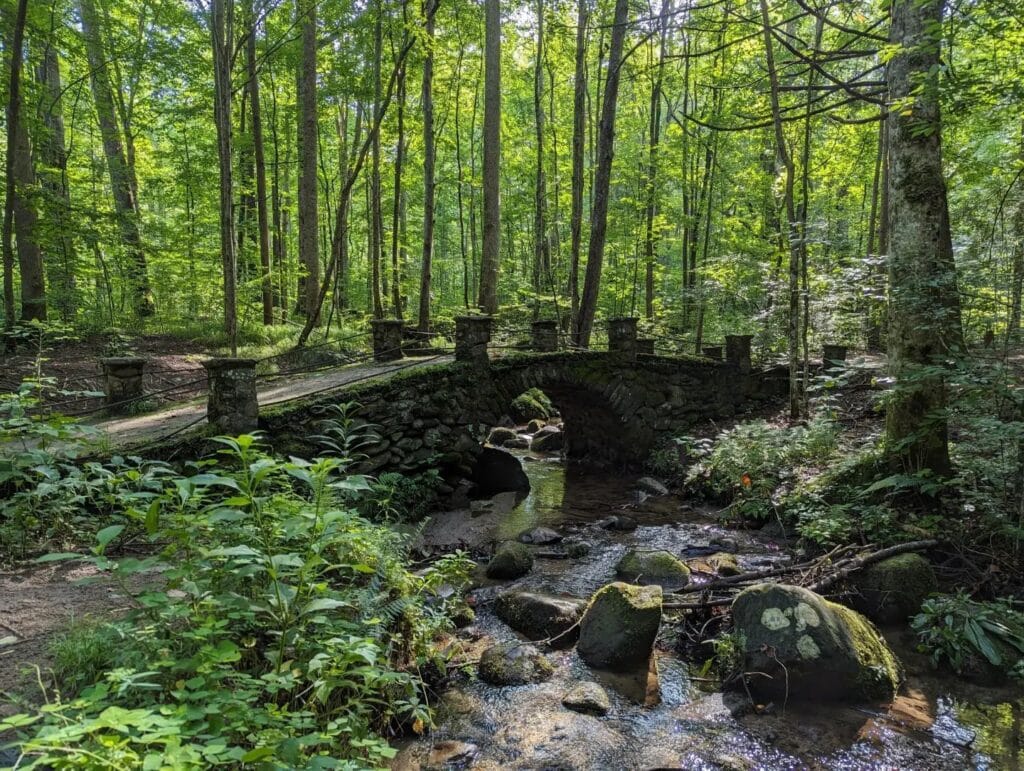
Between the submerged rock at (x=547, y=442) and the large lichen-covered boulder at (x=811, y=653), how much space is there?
8618 millimetres

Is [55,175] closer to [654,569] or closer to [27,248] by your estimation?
[27,248]

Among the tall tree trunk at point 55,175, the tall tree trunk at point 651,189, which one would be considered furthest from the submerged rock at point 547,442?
the tall tree trunk at point 55,175

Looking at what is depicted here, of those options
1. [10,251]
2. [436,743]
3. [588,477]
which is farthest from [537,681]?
[10,251]

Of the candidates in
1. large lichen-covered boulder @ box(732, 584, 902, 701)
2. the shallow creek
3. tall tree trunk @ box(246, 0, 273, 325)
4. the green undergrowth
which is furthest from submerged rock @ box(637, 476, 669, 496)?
tall tree trunk @ box(246, 0, 273, 325)

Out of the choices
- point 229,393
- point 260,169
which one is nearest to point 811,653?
point 229,393

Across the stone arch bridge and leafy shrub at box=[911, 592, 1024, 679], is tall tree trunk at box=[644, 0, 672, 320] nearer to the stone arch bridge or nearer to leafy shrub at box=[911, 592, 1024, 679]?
the stone arch bridge

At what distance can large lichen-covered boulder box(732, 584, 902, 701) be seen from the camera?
386 cm

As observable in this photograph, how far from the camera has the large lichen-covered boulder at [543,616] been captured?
16.0 ft

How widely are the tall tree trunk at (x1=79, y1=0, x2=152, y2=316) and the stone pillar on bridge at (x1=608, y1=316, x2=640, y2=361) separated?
32.8 feet

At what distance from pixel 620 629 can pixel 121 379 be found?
6.72 m

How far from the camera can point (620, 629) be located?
4.50 metres

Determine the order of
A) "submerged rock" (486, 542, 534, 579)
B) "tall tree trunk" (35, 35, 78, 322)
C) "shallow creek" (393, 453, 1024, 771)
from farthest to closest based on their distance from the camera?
"tall tree trunk" (35, 35, 78, 322), "submerged rock" (486, 542, 534, 579), "shallow creek" (393, 453, 1024, 771)

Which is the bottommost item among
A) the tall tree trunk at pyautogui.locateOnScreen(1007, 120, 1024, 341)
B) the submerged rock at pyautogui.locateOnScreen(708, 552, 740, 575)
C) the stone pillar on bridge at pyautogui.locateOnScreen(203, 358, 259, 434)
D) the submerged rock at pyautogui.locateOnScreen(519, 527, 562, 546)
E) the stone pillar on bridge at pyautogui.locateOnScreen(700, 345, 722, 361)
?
the submerged rock at pyautogui.locateOnScreen(519, 527, 562, 546)

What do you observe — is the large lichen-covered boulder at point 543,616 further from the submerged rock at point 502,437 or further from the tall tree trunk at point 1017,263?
the submerged rock at point 502,437
